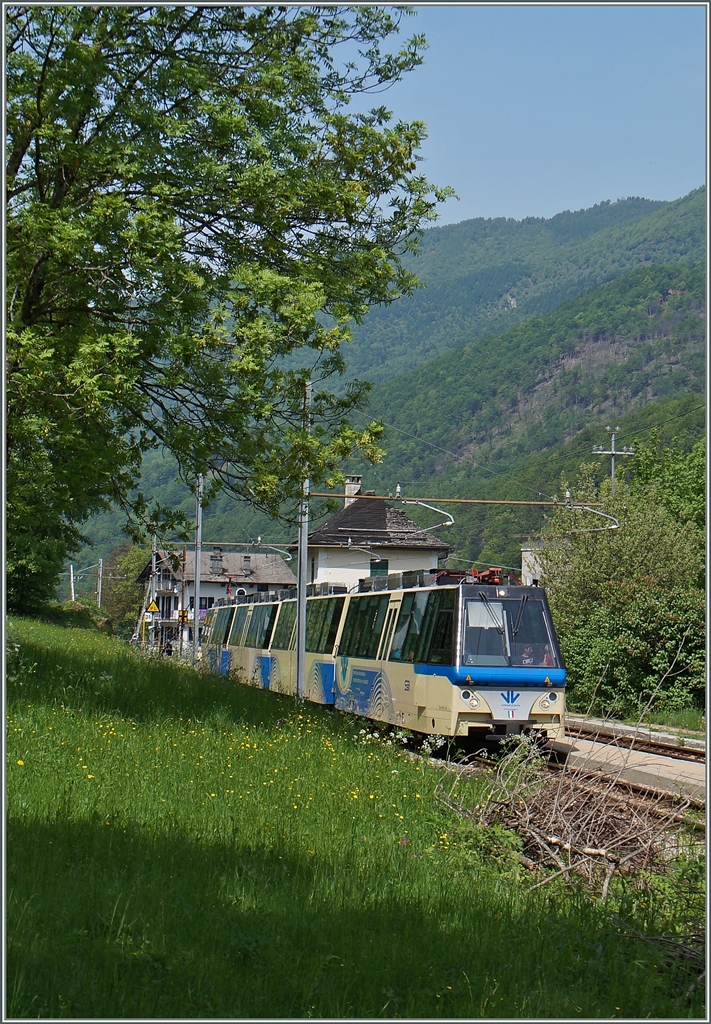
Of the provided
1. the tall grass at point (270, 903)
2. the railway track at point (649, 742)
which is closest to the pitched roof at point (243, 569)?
the railway track at point (649, 742)

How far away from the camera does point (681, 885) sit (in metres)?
7.40

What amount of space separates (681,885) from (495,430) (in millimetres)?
94621

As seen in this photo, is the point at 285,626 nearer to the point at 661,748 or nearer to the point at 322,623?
the point at 322,623

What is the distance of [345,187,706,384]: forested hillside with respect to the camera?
115812 mm

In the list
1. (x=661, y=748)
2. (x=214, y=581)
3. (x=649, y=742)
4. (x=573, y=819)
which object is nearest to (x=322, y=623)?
(x=649, y=742)

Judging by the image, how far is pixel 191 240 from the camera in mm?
12938

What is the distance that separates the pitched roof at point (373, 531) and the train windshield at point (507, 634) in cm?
4581

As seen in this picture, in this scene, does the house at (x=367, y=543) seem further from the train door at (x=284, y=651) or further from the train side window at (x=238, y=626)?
the train door at (x=284, y=651)

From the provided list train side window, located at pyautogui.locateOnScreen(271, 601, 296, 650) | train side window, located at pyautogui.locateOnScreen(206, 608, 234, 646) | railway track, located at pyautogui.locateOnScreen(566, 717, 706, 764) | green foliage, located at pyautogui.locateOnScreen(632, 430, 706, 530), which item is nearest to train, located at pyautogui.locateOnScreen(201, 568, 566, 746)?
railway track, located at pyautogui.locateOnScreen(566, 717, 706, 764)

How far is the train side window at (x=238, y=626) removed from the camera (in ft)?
120

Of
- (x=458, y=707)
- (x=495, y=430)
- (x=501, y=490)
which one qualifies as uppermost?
(x=495, y=430)

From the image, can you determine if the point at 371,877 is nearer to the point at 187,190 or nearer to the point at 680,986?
the point at 680,986

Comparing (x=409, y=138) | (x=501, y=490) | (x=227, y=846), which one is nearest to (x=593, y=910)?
(x=227, y=846)

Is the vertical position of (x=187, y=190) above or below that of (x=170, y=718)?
above
